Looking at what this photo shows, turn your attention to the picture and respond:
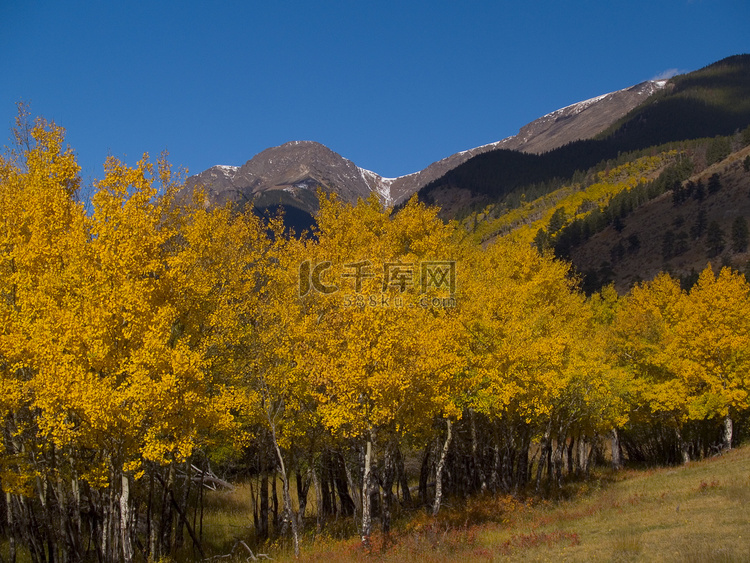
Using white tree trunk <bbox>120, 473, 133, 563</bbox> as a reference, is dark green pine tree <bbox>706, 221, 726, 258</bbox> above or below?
above

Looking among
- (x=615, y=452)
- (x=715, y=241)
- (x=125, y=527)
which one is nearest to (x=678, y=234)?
(x=715, y=241)

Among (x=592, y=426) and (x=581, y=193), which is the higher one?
(x=581, y=193)

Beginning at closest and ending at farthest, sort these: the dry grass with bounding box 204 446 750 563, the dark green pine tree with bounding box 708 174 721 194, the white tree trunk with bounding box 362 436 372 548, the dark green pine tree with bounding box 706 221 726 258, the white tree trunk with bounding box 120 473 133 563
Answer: the white tree trunk with bounding box 120 473 133 563
the dry grass with bounding box 204 446 750 563
the white tree trunk with bounding box 362 436 372 548
the dark green pine tree with bounding box 706 221 726 258
the dark green pine tree with bounding box 708 174 721 194

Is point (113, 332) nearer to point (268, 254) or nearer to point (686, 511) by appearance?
point (268, 254)

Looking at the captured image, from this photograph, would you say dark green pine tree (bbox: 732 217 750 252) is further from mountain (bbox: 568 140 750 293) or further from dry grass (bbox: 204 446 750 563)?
dry grass (bbox: 204 446 750 563)

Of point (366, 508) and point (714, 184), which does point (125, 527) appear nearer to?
point (366, 508)

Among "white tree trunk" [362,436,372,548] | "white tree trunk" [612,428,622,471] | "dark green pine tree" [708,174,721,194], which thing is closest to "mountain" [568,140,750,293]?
"dark green pine tree" [708,174,721,194]

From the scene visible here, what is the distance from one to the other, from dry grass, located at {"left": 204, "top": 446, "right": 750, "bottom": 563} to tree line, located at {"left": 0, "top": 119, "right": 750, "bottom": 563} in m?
1.49

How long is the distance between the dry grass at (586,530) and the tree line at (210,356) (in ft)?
4.88

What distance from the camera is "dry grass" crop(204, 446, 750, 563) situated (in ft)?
43.9

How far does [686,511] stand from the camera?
18.3 meters

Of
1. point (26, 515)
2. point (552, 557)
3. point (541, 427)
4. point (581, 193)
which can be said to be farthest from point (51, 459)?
point (581, 193)

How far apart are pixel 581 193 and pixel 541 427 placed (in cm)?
17652

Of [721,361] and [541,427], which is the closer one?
[541,427]
